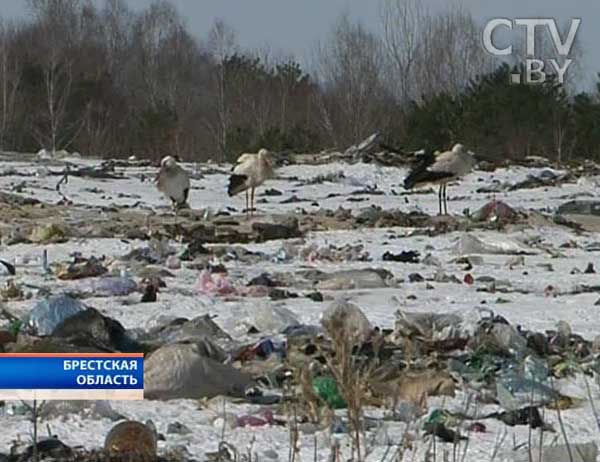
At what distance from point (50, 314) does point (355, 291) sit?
10.0 ft

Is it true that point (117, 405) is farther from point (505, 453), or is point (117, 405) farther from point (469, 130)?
point (469, 130)

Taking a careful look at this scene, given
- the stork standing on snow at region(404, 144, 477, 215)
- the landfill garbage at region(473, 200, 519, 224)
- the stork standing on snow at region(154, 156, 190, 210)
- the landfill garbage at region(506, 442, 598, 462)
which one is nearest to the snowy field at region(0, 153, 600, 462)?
the landfill garbage at region(506, 442, 598, 462)

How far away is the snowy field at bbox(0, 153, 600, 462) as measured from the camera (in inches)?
195

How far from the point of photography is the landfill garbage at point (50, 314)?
700cm

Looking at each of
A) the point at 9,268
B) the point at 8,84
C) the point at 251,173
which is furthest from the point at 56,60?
the point at 9,268

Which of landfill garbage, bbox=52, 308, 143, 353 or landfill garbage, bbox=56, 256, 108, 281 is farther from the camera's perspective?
landfill garbage, bbox=56, 256, 108, 281

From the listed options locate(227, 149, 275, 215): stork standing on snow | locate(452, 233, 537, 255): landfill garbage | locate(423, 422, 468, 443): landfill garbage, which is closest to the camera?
locate(423, 422, 468, 443): landfill garbage

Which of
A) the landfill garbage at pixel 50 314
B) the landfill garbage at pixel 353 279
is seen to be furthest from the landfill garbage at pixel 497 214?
the landfill garbage at pixel 50 314

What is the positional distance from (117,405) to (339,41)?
168 feet

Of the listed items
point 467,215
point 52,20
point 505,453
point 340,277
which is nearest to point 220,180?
point 467,215

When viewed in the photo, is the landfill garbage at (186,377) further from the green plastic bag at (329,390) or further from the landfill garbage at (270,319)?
the landfill garbage at (270,319)

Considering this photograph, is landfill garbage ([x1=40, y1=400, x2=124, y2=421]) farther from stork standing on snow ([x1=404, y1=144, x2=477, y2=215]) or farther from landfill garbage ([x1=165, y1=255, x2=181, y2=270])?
stork standing on snow ([x1=404, y1=144, x2=477, y2=215])

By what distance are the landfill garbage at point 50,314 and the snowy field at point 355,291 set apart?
2.06 ft

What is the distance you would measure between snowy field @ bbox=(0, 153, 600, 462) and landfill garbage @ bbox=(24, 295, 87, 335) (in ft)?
2.06
